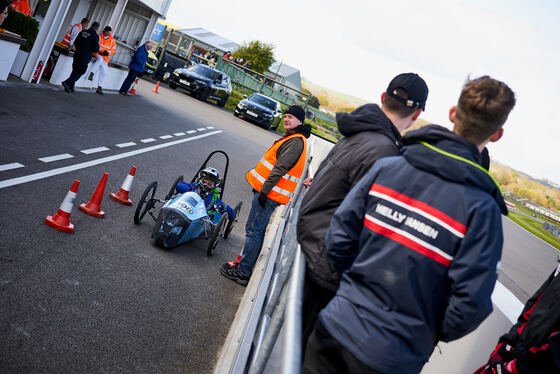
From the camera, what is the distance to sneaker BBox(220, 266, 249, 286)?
6824mm

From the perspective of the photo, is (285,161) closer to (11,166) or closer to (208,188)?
(208,188)

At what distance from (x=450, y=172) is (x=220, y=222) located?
17.1 ft

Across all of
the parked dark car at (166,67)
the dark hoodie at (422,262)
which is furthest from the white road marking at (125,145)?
the parked dark car at (166,67)

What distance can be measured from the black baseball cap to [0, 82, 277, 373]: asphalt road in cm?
288

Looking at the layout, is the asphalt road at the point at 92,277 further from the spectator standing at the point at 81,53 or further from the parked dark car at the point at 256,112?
the parked dark car at the point at 256,112

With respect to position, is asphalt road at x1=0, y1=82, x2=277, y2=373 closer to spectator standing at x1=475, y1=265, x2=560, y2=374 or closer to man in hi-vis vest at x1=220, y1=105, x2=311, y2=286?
man in hi-vis vest at x1=220, y1=105, x2=311, y2=286

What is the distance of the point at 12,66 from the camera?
1495 cm

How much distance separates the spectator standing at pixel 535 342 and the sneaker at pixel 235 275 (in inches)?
161

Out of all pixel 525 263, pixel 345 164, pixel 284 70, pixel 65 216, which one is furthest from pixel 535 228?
pixel 284 70

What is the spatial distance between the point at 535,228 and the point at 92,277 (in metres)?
27.4

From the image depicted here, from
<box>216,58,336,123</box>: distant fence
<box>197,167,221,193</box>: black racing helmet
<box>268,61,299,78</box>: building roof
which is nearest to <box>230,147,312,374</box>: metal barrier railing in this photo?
<box>197,167,221,193</box>: black racing helmet

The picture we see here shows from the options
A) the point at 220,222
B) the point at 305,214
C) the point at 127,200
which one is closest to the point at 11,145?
the point at 127,200

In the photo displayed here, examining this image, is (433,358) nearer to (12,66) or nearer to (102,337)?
(102,337)

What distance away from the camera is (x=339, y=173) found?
3033 millimetres
